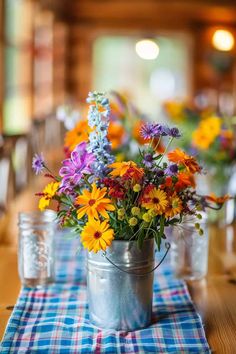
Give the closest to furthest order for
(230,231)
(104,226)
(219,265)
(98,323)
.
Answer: (104,226)
(98,323)
(219,265)
(230,231)

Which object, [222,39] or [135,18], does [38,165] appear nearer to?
[222,39]

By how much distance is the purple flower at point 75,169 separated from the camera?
1079 mm

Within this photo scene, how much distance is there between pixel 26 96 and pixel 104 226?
20.0 ft

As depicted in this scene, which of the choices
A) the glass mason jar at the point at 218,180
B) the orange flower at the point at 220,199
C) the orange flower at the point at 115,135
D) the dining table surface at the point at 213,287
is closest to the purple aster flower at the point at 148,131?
the orange flower at the point at 220,199

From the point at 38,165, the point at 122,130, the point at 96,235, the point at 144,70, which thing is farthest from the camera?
the point at 144,70

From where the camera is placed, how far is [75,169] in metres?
1.08

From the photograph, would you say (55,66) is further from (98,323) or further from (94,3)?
(98,323)

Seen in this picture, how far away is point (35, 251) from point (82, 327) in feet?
1.02

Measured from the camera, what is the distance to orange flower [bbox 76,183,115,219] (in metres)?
1.02

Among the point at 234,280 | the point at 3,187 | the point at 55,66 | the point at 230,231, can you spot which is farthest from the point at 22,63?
the point at 234,280

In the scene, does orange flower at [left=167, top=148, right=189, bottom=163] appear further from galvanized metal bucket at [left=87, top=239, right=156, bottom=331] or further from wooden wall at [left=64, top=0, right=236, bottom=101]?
wooden wall at [left=64, top=0, right=236, bottom=101]

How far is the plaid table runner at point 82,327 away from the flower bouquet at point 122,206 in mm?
39

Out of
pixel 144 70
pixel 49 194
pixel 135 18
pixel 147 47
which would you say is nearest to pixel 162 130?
pixel 49 194

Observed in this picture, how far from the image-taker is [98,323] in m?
1.13
